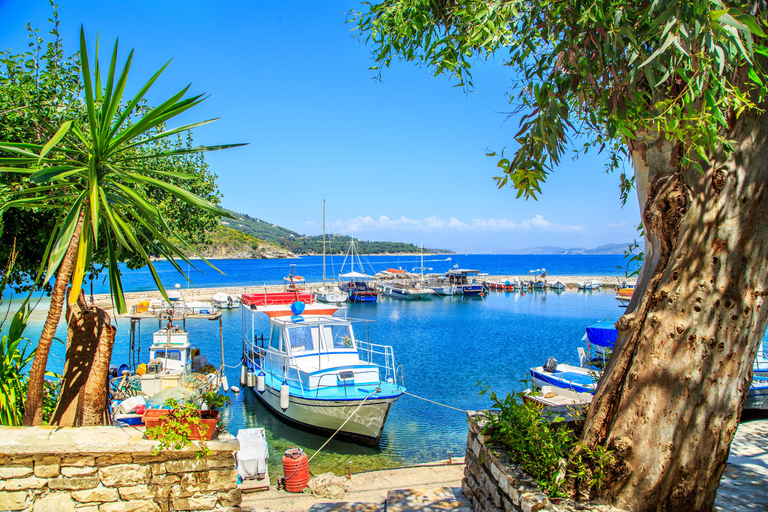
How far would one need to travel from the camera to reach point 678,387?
10.8 ft

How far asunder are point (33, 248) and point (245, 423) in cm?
833

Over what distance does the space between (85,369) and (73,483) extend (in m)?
1.23

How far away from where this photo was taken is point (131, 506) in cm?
383

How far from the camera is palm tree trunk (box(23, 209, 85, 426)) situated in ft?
12.6

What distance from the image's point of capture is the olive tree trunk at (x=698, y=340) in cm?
326

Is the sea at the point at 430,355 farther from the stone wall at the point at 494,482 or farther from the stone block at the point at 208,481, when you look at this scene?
the stone block at the point at 208,481

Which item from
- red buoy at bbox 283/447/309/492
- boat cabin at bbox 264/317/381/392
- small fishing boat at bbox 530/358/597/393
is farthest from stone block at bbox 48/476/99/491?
small fishing boat at bbox 530/358/597/393

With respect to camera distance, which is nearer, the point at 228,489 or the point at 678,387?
the point at 678,387

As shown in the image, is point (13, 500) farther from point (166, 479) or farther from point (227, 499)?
point (227, 499)

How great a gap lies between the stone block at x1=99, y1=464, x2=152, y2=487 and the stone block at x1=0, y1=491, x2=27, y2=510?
1.83ft

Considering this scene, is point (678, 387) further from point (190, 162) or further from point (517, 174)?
point (190, 162)

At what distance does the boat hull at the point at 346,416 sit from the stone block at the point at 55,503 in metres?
8.13

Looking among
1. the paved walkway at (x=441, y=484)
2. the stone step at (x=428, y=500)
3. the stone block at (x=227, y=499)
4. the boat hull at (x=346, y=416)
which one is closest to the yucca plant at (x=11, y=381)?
the stone block at (x=227, y=499)

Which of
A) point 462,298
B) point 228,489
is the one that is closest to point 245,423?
point 228,489
